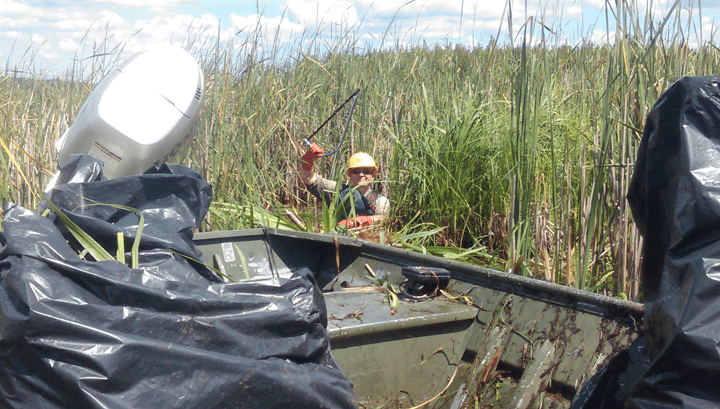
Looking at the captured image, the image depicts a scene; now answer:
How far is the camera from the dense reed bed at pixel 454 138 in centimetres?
265

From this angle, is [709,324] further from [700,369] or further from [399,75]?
[399,75]

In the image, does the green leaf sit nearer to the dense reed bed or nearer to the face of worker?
the dense reed bed

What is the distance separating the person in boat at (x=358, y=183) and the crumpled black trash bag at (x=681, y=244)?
3078 millimetres

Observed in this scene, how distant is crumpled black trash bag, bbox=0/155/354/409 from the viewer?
149 cm

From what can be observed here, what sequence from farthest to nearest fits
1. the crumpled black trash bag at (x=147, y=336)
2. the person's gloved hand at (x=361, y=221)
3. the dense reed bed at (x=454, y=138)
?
the person's gloved hand at (x=361, y=221) → the dense reed bed at (x=454, y=138) → the crumpled black trash bag at (x=147, y=336)

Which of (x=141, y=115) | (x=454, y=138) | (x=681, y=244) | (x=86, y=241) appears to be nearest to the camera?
(x=681, y=244)

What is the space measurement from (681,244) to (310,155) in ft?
12.3

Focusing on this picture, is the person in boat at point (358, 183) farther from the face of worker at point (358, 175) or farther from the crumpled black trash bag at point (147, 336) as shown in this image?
the crumpled black trash bag at point (147, 336)

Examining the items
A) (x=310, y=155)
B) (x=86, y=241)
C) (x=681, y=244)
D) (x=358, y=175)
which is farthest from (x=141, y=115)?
(x=358, y=175)

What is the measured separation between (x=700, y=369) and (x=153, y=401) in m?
1.35

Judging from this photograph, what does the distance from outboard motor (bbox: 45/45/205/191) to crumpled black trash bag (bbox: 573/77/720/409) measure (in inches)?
85.0

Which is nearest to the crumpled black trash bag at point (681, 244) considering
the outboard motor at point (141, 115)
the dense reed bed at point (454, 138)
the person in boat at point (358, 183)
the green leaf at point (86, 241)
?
the dense reed bed at point (454, 138)

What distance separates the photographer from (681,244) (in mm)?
1527

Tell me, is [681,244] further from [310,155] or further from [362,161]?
[310,155]
